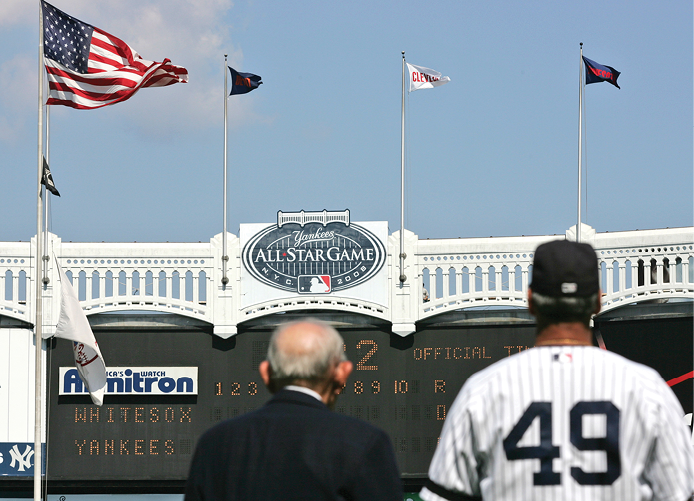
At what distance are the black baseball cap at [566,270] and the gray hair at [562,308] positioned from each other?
2 cm

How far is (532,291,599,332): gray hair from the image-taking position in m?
2.85

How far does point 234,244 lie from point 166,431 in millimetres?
4525

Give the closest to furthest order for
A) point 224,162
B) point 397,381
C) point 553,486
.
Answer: point 553,486, point 397,381, point 224,162

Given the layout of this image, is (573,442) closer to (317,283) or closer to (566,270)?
(566,270)

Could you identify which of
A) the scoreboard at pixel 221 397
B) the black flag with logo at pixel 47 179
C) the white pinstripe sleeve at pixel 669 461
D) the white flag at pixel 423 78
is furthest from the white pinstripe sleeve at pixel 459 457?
the white flag at pixel 423 78

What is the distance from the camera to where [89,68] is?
650 inches

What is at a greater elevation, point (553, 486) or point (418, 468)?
point (553, 486)

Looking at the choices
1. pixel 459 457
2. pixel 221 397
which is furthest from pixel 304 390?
pixel 221 397

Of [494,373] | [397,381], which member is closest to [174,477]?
[397,381]

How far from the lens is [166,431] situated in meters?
20.2

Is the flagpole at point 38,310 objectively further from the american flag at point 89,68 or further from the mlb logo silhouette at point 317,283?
the mlb logo silhouette at point 317,283

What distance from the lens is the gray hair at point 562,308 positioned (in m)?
2.85

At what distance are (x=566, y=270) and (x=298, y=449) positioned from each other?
1.10m

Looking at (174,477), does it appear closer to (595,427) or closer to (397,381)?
(397,381)
